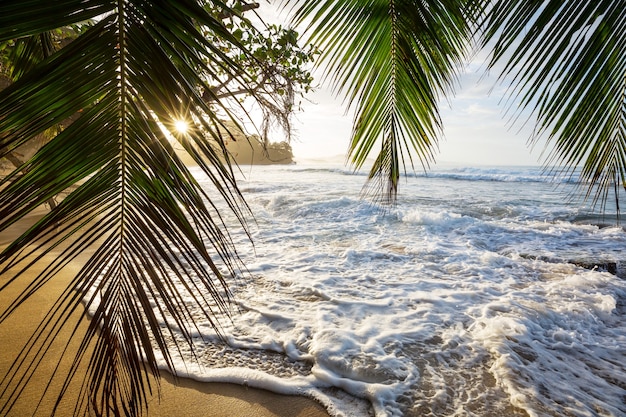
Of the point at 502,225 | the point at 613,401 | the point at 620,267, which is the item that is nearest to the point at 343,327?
the point at 613,401

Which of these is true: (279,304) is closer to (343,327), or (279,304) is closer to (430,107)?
(343,327)

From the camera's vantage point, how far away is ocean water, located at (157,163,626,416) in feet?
8.26

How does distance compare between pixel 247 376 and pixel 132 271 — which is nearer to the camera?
pixel 132 271

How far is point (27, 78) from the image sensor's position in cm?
59

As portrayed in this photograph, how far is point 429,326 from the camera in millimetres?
3531

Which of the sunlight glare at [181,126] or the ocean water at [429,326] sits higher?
the sunlight glare at [181,126]

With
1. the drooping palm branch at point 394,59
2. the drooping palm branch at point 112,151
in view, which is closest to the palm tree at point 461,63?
the drooping palm branch at point 394,59

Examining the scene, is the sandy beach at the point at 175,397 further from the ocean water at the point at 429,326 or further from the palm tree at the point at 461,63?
the palm tree at the point at 461,63

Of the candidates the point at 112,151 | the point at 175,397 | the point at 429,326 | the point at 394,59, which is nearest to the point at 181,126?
the point at 112,151

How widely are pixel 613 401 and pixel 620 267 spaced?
170 inches

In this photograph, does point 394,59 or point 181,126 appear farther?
point 394,59

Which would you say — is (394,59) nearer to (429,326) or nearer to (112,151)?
(112,151)

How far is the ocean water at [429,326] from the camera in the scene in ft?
8.26

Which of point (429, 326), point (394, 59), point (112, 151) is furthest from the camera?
point (429, 326)
